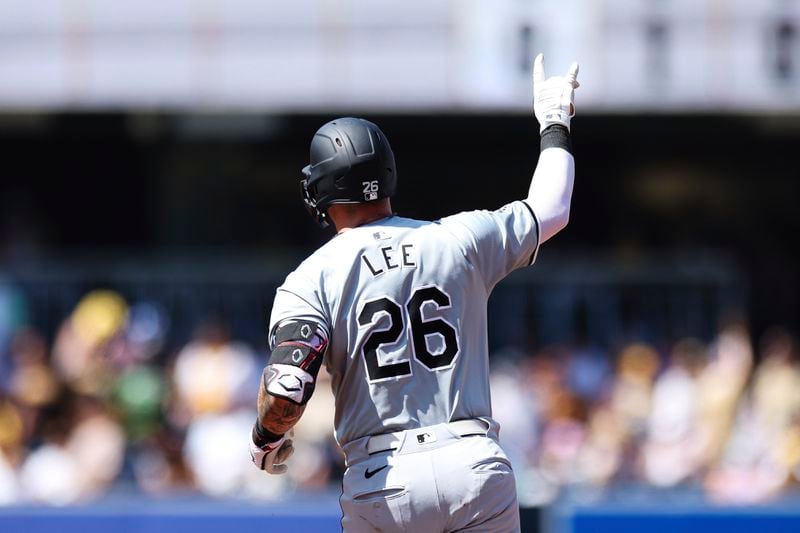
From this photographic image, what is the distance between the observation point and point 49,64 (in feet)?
48.2

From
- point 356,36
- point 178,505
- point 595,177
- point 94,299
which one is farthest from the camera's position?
point 595,177

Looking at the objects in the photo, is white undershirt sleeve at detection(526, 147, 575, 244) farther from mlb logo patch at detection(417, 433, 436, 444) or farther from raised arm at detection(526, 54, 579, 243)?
mlb logo patch at detection(417, 433, 436, 444)

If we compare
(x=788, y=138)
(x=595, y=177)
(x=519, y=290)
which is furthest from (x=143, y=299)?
(x=788, y=138)

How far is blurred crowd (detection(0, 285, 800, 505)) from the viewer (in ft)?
30.9

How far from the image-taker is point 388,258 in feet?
12.1

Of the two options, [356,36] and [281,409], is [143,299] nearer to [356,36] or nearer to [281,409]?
[356,36]

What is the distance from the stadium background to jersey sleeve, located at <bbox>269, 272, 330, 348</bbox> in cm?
298

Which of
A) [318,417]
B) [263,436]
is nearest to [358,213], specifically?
[263,436]

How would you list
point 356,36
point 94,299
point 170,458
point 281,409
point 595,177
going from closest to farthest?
point 281,409
point 170,458
point 94,299
point 356,36
point 595,177

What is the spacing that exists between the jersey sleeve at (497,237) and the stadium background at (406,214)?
2.76 meters

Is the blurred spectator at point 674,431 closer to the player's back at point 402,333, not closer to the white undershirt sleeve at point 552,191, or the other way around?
the white undershirt sleeve at point 552,191

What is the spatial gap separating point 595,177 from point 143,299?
6753 mm

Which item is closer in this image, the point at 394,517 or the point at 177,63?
the point at 394,517

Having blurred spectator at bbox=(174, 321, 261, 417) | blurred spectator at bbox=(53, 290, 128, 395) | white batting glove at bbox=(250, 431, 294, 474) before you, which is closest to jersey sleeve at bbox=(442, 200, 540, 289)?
white batting glove at bbox=(250, 431, 294, 474)
